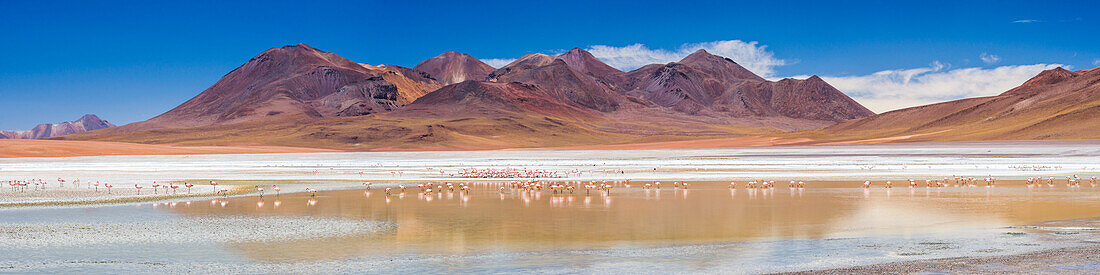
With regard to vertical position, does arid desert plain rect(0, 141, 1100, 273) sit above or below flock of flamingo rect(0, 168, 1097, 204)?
below

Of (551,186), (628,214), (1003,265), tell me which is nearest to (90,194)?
(551,186)

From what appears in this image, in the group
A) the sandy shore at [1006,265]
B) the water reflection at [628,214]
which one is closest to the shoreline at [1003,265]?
the sandy shore at [1006,265]

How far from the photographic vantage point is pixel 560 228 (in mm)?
16953

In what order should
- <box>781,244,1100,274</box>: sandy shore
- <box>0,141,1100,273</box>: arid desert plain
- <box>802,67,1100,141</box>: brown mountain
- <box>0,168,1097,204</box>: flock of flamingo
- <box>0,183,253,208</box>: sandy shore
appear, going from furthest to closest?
<box>802,67,1100,141</box>: brown mountain → <box>0,168,1097,204</box>: flock of flamingo → <box>0,183,253,208</box>: sandy shore → <box>0,141,1100,273</box>: arid desert plain → <box>781,244,1100,274</box>: sandy shore

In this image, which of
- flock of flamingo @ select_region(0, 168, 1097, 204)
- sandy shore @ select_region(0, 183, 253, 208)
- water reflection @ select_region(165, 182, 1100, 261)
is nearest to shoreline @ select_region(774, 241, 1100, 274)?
water reflection @ select_region(165, 182, 1100, 261)

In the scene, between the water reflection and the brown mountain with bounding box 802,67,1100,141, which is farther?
the brown mountain with bounding box 802,67,1100,141

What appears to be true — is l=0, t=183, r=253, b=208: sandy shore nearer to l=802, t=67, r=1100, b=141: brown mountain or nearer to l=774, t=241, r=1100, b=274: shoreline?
l=774, t=241, r=1100, b=274: shoreline

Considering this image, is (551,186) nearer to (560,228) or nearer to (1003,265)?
(560,228)

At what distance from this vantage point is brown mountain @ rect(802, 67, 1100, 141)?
98.4 m

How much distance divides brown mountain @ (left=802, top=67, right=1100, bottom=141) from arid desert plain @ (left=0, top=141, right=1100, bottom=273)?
7578 centimetres

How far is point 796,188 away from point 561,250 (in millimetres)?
17741

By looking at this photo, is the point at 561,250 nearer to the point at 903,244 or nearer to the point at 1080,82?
the point at 903,244

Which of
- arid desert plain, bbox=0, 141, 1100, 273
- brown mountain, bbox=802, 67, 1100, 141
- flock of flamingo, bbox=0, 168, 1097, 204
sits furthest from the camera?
brown mountain, bbox=802, 67, 1100, 141

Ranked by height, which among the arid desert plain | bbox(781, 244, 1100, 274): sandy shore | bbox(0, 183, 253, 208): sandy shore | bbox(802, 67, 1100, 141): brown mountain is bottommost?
bbox(781, 244, 1100, 274): sandy shore
